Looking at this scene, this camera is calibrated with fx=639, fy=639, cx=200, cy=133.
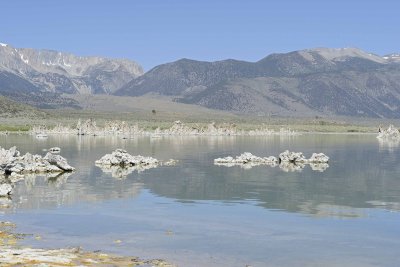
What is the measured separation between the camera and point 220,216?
3550 centimetres

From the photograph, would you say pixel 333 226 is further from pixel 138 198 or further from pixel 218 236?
pixel 138 198

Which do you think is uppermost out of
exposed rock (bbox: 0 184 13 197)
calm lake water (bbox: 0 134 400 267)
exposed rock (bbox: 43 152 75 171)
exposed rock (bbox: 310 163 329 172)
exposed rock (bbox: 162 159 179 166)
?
exposed rock (bbox: 43 152 75 171)

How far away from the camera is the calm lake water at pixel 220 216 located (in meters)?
26.4

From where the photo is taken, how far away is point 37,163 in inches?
2290

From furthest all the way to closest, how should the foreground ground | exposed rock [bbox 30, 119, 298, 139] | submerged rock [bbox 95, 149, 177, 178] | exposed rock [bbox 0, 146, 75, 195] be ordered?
exposed rock [bbox 30, 119, 298, 139] → submerged rock [bbox 95, 149, 177, 178] → exposed rock [bbox 0, 146, 75, 195] → the foreground ground

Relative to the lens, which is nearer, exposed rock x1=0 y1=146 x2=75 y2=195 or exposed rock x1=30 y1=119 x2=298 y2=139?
exposed rock x1=0 y1=146 x2=75 y2=195

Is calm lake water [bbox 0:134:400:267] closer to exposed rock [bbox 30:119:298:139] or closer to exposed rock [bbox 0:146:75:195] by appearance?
exposed rock [bbox 0:146:75:195]

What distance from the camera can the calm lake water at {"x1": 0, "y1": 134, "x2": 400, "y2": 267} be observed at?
2644 centimetres

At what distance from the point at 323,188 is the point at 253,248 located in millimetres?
23479

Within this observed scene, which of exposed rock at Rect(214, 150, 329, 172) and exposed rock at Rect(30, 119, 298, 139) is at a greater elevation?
exposed rock at Rect(30, 119, 298, 139)

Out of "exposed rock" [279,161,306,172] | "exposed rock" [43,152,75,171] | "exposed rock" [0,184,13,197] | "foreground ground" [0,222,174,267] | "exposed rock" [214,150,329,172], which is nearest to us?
"foreground ground" [0,222,174,267]

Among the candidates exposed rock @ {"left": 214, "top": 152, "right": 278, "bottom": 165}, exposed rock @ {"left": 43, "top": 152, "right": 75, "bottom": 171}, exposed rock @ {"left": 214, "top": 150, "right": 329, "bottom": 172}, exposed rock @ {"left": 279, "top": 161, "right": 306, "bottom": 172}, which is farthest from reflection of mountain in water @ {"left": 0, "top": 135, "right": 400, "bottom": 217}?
exposed rock @ {"left": 214, "top": 152, "right": 278, "bottom": 165}

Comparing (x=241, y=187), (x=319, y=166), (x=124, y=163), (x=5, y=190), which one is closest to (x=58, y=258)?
(x=5, y=190)

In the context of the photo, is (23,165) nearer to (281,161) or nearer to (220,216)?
(220,216)
